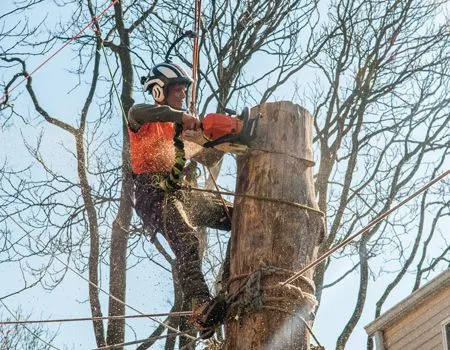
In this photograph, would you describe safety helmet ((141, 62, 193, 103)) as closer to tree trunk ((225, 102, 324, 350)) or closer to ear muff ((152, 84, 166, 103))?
ear muff ((152, 84, 166, 103))

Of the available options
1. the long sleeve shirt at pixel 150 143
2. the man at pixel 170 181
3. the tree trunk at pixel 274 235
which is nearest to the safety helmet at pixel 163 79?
the man at pixel 170 181

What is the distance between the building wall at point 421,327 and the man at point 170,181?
4688mm

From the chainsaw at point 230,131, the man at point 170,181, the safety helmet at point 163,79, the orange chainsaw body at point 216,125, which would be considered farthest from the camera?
the safety helmet at point 163,79

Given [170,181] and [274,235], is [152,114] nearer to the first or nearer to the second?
[170,181]

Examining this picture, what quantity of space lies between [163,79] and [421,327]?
5142mm

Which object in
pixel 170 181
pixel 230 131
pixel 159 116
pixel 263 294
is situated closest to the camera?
pixel 263 294

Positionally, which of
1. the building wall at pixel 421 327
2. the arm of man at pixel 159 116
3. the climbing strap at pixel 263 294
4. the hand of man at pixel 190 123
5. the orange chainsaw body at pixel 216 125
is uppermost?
the building wall at pixel 421 327

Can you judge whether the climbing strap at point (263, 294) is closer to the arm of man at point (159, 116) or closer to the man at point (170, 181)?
the man at point (170, 181)

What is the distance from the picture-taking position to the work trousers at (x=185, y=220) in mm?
4422

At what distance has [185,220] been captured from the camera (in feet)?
15.2

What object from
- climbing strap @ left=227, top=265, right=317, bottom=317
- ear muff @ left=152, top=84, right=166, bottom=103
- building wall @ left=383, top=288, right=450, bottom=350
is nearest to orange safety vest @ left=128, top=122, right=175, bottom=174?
ear muff @ left=152, top=84, right=166, bottom=103

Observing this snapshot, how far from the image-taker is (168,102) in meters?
5.05

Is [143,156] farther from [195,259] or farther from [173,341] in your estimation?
[173,341]

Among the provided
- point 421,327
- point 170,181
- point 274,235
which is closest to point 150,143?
point 170,181
